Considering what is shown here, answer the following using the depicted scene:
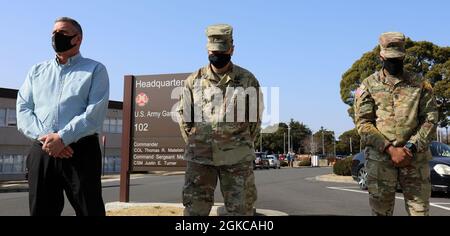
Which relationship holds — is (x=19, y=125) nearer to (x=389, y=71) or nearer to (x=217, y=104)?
(x=217, y=104)

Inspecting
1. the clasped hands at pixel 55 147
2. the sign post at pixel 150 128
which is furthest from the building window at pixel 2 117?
the clasped hands at pixel 55 147

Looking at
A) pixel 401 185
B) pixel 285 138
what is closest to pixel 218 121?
pixel 401 185

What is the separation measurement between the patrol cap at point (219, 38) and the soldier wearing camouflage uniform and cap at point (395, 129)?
121cm

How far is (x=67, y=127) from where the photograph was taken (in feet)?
9.82

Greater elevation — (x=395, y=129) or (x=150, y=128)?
(x=150, y=128)

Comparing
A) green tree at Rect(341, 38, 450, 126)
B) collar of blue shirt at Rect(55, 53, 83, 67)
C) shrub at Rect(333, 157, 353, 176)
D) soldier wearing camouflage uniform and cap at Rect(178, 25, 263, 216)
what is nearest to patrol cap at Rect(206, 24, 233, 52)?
soldier wearing camouflage uniform and cap at Rect(178, 25, 263, 216)

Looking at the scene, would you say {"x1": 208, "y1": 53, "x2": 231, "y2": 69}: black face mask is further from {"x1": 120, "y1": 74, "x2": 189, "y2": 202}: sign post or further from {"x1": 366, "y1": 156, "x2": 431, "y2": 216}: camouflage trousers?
{"x1": 120, "y1": 74, "x2": 189, "y2": 202}: sign post

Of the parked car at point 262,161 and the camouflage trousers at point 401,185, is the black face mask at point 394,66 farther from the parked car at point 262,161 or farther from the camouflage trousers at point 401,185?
the parked car at point 262,161

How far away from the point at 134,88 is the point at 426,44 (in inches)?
834

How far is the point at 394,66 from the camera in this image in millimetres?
3631

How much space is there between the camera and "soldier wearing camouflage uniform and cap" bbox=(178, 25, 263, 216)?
3.38 m

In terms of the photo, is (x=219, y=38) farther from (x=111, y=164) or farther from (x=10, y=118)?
(x=111, y=164)

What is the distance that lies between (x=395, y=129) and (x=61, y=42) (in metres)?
2.64
